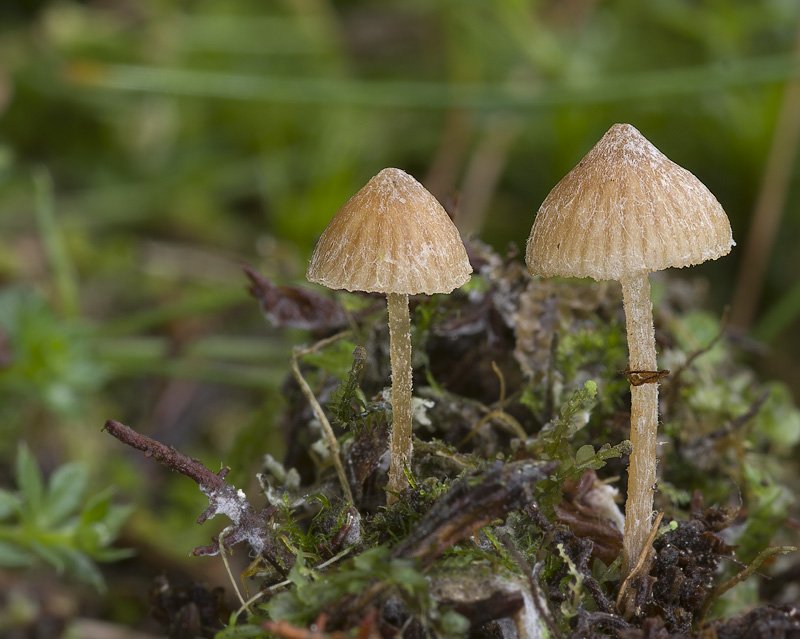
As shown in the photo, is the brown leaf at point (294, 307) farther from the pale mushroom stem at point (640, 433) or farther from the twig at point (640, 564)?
the twig at point (640, 564)

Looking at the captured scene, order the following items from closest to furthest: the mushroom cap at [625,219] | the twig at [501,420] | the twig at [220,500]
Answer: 1. the mushroom cap at [625,219]
2. the twig at [220,500]
3. the twig at [501,420]

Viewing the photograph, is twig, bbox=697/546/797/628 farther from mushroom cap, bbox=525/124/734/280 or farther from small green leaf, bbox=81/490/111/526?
small green leaf, bbox=81/490/111/526

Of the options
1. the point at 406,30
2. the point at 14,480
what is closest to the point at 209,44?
the point at 406,30

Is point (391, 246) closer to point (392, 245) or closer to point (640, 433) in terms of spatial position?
point (392, 245)

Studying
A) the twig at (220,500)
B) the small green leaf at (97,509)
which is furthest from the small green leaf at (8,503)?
the twig at (220,500)

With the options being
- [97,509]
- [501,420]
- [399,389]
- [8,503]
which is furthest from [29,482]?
[501,420]
